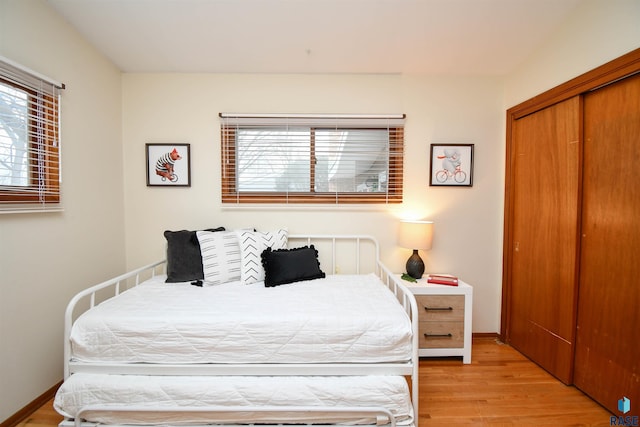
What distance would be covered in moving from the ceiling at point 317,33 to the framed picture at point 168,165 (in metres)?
0.68

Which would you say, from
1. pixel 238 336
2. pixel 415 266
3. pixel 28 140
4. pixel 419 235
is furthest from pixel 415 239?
pixel 28 140

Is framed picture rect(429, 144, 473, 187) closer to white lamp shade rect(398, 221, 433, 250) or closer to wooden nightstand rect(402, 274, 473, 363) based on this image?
white lamp shade rect(398, 221, 433, 250)

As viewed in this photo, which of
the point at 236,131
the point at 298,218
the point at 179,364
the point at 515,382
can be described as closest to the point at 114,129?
the point at 236,131

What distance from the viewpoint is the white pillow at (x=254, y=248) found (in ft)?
6.55

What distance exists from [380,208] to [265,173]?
42.9 inches

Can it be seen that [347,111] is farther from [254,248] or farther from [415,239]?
[254,248]

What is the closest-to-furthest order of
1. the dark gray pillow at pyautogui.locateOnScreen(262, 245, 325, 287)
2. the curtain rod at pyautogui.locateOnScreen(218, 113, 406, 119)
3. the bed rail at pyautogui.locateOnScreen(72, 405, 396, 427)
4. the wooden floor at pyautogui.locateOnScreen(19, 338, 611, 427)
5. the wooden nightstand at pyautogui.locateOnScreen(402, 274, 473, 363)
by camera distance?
1. the bed rail at pyautogui.locateOnScreen(72, 405, 396, 427)
2. the wooden floor at pyautogui.locateOnScreen(19, 338, 611, 427)
3. the dark gray pillow at pyautogui.locateOnScreen(262, 245, 325, 287)
4. the wooden nightstand at pyautogui.locateOnScreen(402, 274, 473, 363)
5. the curtain rod at pyautogui.locateOnScreen(218, 113, 406, 119)

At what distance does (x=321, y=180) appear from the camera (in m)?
2.40

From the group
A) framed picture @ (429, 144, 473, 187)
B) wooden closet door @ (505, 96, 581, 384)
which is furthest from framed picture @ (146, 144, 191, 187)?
wooden closet door @ (505, 96, 581, 384)

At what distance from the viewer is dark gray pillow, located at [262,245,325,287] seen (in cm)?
194

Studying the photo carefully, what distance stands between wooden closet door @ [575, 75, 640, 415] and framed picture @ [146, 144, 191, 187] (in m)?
2.95

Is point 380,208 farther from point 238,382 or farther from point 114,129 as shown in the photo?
point 114,129

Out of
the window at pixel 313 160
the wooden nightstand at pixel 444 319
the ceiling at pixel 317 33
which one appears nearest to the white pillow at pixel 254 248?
the window at pixel 313 160

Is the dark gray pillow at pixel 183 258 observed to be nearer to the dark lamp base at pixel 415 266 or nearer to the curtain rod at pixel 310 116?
the curtain rod at pixel 310 116
